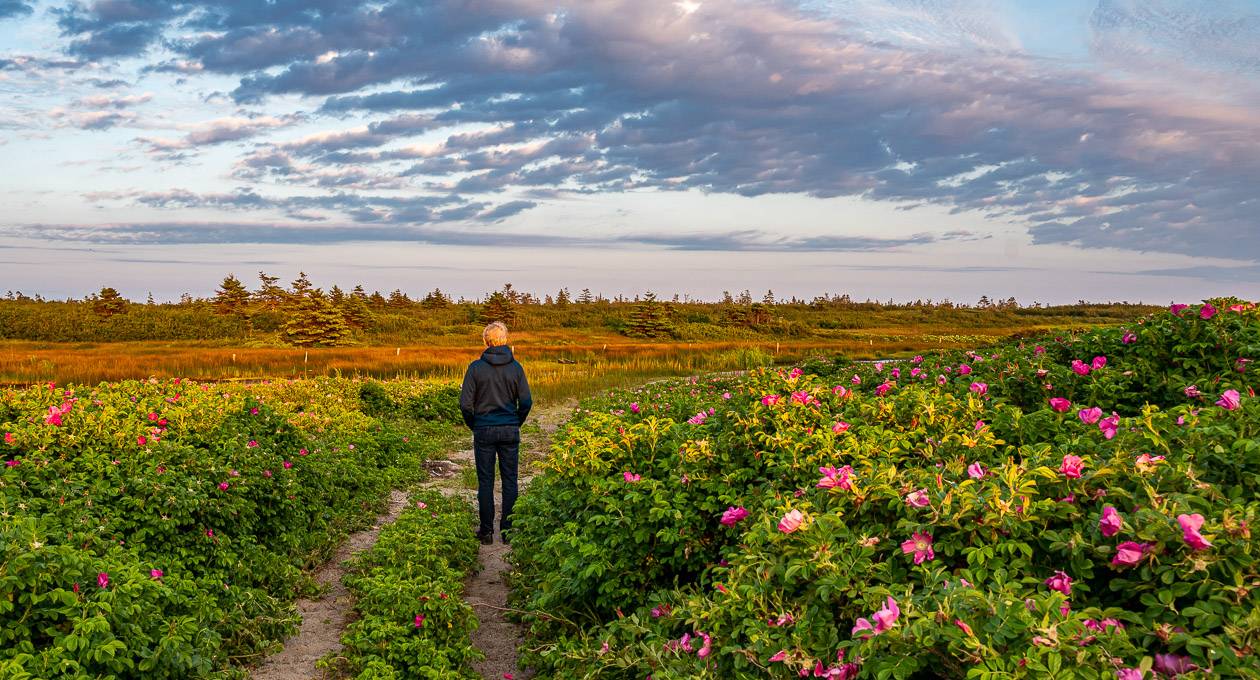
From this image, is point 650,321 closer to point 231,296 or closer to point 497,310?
point 497,310

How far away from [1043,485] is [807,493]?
1023 millimetres

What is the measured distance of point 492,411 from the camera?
759 cm

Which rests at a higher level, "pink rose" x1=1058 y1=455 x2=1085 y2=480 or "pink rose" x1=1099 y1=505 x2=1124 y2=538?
"pink rose" x1=1058 y1=455 x2=1085 y2=480

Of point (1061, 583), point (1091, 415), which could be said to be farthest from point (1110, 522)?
point (1091, 415)

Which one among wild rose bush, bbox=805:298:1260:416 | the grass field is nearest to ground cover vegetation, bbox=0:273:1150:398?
the grass field

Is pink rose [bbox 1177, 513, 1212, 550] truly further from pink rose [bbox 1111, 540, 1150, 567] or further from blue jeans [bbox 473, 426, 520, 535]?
blue jeans [bbox 473, 426, 520, 535]

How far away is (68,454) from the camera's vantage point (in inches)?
248

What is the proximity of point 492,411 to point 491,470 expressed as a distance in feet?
2.08

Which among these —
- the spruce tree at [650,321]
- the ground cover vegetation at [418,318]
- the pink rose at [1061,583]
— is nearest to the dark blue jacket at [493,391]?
the pink rose at [1061,583]

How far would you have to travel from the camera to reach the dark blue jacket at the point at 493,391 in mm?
7488

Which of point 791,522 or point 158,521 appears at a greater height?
point 791,522

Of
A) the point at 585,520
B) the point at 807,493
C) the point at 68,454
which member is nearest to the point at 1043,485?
the point at 807,493

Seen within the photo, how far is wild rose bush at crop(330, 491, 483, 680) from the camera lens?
4555 mm

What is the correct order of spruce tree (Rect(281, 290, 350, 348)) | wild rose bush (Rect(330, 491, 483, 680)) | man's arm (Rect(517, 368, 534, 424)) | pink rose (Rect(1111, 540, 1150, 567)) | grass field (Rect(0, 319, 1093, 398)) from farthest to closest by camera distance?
1. spruce tree (Rect(281, 290, 350, 348))
2. grass field (Rect(0, 319, 1093, 398))
3. man's arm (Rect(517, 368, 534, 424))
4. wild rose bush (Rect(330, 491, 483, 680))
5. pink rose (Rect(1111, 540, 1150, 567))
